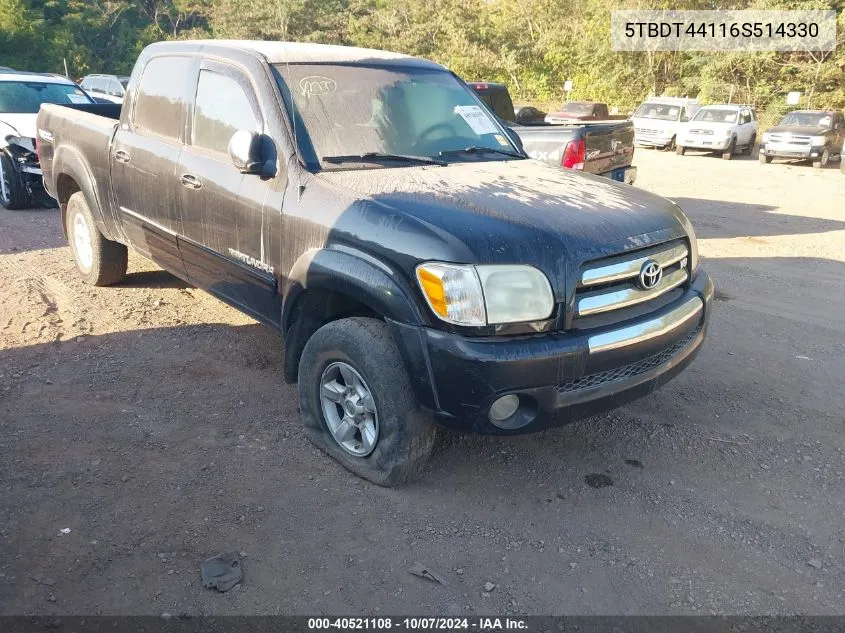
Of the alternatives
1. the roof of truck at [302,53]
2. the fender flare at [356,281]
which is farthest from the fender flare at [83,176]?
the fender flare at [356,281]

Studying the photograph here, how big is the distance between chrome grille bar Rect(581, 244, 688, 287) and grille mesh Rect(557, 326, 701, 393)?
39cm

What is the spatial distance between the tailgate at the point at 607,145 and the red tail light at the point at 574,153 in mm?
114

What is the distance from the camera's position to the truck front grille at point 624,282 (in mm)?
2895

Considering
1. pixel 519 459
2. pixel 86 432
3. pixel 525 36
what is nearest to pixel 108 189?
pixel 86 432

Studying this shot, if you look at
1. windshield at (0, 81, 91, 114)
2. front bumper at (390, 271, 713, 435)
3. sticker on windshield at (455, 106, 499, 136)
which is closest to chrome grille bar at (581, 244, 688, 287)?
front bumper at (390, 271, 713, 435)

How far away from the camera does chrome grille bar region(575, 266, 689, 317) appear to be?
2.89 meters

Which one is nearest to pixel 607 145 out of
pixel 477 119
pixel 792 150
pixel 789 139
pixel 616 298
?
pixel 477 119

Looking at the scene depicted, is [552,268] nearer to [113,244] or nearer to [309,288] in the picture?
[309,288]

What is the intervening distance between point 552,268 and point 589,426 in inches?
57.3

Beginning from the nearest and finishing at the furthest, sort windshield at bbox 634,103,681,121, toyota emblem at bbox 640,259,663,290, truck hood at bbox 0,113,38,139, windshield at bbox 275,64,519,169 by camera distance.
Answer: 1. toyota emblem at bbox 640,259,663,290
2. windshield at bbox 275,64,519,169
3. truck hood at bbox 0,113,38,139
4. windshield at bbox 634,103,681,121

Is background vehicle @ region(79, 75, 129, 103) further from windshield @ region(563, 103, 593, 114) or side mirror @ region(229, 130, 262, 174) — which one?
side mirror @ region(229, 130, 262, 174)

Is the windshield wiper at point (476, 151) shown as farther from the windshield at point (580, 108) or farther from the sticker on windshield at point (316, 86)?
the windshield at point (580, 108)

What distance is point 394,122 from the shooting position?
12.6ft

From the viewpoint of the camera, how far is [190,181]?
13.1 feet
